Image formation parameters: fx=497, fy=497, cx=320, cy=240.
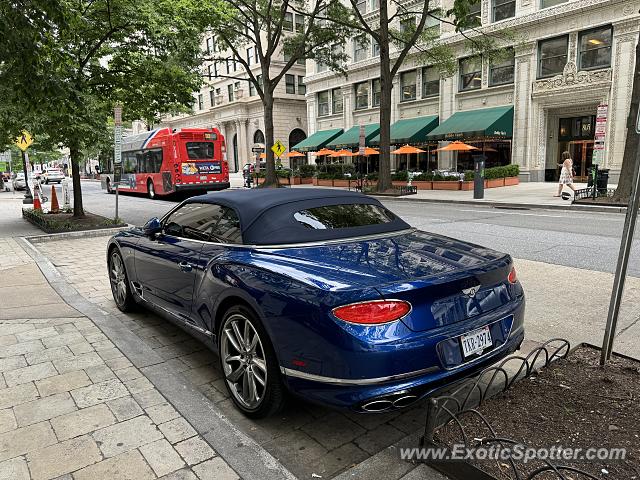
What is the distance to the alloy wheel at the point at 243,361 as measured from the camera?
325 cm

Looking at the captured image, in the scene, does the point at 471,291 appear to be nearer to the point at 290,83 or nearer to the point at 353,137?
the point at 353,137

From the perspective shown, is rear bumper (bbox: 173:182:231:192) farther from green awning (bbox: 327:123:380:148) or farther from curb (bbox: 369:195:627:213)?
green awning (bbox: 327:123:380:148)

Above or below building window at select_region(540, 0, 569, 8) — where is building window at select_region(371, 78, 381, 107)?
below

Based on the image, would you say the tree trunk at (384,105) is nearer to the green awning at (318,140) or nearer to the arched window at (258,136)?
the green awning at (318,140)

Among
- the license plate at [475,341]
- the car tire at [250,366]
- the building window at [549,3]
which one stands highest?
the building window at [549,3]


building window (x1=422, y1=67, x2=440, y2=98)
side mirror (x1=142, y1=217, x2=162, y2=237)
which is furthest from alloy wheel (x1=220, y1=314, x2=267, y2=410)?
building window (x1=422, y1=67, x2=440, y2=98)

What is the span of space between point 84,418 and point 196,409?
75cm

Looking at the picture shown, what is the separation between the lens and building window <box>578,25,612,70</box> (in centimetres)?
2520

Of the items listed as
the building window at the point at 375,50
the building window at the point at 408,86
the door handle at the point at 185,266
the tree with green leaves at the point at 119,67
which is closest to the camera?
the door handle at the point at 185,266

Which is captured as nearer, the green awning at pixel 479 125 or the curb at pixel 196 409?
the curb at pixel 196 409

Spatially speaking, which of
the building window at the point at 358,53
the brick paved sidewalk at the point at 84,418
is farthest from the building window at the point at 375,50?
the brick paved sidewalk at the point at 84,418

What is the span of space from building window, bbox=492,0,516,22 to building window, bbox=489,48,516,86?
264cm

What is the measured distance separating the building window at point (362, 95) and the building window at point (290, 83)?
16.3 metres

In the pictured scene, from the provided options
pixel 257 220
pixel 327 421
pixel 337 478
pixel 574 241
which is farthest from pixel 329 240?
pixel 574 241
